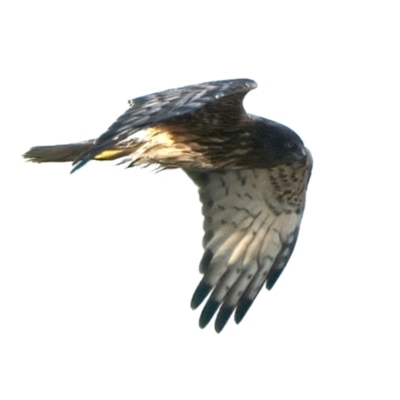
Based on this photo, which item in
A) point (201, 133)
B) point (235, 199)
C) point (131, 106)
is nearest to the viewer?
point (131, 106)

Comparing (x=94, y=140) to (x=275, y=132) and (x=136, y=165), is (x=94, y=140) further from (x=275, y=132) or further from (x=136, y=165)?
(x=275, y=132)

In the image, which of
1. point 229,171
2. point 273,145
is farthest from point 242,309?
point 273,145

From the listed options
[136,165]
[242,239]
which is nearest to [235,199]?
[242,239]

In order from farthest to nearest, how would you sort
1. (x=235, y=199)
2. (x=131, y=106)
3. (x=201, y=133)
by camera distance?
(x=235, y=199) → (x=201, y=133) → (x=131, y=106)

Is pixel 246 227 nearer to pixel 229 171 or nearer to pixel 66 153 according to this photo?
pixel 229 171

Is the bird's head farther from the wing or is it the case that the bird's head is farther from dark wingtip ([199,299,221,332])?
dark wingtip ([199,299,221,332])

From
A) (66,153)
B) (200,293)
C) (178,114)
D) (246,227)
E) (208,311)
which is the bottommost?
(208,311)

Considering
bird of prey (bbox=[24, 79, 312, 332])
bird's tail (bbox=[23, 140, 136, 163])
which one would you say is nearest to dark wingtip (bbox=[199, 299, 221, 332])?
bird of prey (bbox=[24, 79, 312, 332])
